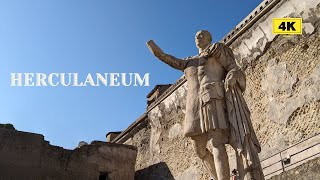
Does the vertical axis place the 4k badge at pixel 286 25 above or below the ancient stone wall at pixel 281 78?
above

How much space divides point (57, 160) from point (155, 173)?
2786 millimetres

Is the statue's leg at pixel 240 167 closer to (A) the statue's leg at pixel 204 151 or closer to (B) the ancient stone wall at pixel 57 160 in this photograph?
(A) the statue's leg at pixel 204 151

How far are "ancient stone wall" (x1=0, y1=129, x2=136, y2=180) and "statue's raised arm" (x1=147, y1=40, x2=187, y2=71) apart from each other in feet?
19.9

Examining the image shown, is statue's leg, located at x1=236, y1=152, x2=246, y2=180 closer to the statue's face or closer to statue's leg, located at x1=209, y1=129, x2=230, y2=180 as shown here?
statue's leg, located at x1=209, y1=129, x2=230, y2=180

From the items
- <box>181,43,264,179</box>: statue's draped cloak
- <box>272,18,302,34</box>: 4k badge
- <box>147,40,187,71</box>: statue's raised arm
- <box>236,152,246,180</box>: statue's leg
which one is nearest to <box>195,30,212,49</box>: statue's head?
<box>181,43,264,179</box>: statue's draped cloak

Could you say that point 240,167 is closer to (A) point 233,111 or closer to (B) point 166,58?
(A) point 233,111

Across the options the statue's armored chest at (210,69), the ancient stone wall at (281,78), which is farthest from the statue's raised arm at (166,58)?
the ancient stone wall at (281,78)

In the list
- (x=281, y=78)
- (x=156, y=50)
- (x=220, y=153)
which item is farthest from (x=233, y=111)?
(x=281, y=78)

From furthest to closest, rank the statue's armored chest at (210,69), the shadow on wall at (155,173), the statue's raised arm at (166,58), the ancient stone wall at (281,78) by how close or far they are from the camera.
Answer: the shadow on wall at (155,173) < the ancient stone wall at (281,78) < the statue's raised arm at (166,58) < the statue's armored chest at (210,69)

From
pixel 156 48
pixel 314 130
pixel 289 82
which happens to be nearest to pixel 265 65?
pixel 289 82

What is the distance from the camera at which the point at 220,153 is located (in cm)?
427

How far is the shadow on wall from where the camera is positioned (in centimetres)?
1120

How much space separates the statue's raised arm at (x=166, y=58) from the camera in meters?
4.98

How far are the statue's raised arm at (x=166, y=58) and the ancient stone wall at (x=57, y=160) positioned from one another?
607 cm
